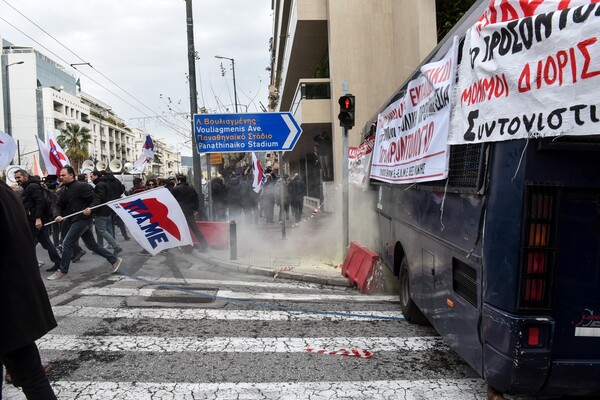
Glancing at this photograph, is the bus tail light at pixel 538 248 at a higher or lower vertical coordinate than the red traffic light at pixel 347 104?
lower

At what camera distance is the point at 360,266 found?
751 cm

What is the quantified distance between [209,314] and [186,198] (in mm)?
5120

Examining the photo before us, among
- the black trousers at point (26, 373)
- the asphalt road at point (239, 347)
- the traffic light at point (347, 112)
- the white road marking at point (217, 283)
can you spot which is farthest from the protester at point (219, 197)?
the black trousers at point (26, 373)

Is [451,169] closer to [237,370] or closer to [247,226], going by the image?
[237,370]

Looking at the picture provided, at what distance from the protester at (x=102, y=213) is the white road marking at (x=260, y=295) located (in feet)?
7.43

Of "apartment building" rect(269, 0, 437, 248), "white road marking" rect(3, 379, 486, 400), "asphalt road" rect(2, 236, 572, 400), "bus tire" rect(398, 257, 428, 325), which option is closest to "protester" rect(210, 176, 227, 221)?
"apartment building" rect(269, 0, 437, 248)

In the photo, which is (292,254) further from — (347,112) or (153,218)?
(153,218)

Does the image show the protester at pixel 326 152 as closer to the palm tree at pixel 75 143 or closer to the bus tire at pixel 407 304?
the bus tire at pixel 407 304

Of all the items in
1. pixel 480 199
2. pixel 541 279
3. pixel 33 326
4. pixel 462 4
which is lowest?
pixel 33 326

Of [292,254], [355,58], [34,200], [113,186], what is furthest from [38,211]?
[355,58]

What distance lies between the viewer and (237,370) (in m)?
4.01

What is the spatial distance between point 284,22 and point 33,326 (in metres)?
25.6

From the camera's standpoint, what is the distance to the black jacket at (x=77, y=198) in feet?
25.5

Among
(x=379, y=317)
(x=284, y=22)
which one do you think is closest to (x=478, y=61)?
(x=379, y=317)
